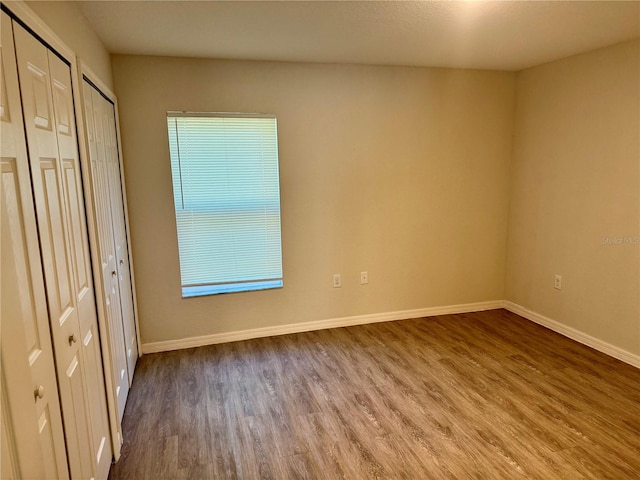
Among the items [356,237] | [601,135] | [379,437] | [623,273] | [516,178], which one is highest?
[601,135]

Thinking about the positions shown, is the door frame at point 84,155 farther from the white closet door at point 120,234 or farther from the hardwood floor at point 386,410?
the white closet door at point 120,234

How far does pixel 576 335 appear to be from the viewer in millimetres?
3338

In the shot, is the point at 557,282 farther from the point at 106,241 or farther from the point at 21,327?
the point at 21,327

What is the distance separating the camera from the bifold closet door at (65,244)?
1.24 m

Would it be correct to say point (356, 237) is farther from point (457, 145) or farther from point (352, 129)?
point (457, 145)

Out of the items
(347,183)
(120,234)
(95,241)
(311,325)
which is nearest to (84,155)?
(95,241)

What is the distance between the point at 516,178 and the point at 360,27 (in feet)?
7.71

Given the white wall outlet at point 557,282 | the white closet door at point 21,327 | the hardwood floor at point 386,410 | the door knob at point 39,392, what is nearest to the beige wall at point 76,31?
the white closet door at point 21,327

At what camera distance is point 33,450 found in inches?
37.0

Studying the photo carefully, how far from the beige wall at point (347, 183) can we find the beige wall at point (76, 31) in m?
0.45

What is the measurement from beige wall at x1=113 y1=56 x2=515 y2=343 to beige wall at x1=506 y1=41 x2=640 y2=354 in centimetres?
23

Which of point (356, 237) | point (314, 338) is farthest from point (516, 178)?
point (314, 338)

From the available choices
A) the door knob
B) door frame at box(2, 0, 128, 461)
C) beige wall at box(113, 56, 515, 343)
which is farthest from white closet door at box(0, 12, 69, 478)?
beige wall at box(113, 56, 515, 343)

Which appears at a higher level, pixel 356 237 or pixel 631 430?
pixel 356 237
